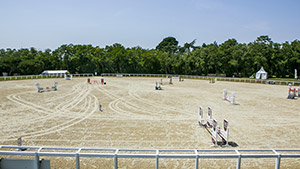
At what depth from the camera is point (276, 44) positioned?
63781 mm

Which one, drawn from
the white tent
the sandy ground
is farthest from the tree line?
the sandy ground

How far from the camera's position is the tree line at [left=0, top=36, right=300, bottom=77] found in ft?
205

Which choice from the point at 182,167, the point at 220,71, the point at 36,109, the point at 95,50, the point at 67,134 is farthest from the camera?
the point at 95,50

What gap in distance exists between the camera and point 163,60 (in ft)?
248

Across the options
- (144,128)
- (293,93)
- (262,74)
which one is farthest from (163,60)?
(144,128)

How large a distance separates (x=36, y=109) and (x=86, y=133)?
8.63m

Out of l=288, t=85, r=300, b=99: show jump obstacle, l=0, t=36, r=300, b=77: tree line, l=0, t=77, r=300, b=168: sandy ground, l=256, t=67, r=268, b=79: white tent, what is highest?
l=0, t=36, r=300, b=77: tree line

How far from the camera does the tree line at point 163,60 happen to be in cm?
6259

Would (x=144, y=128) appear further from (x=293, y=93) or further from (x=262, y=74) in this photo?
(x=262, y=74)

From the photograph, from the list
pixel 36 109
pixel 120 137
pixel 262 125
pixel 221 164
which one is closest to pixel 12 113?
pixel 36 109

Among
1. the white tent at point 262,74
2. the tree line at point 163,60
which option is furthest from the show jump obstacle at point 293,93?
the tree line at point 163,60

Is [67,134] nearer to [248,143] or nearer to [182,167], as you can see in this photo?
[182,167]

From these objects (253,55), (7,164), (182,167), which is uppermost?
(253,55)

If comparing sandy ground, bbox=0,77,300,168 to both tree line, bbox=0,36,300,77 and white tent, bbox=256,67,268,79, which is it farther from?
tree line, bbox=0,36,300,77
